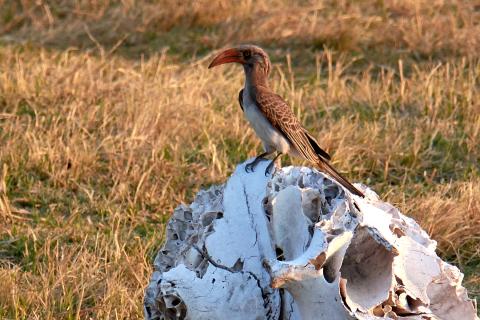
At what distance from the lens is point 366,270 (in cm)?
367

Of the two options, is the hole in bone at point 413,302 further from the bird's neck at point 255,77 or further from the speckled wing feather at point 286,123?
the bird's neck at point 255,77

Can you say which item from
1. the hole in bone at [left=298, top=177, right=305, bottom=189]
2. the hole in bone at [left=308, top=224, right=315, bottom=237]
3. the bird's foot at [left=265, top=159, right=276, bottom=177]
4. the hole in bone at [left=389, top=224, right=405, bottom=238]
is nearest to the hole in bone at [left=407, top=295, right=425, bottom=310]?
the hole in bone at [left=389, top=224, right=405, bottom=238]

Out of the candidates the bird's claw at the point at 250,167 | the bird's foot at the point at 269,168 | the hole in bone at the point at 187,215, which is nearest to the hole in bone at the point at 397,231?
the bird's foot at the point at 269,168

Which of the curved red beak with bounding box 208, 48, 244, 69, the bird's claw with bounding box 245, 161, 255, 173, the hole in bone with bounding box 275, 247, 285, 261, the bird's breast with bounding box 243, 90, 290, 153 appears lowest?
the bird's breast with bounding box 243, 90, 290, 153

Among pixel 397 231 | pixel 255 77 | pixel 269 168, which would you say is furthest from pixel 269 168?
pixel 255 77

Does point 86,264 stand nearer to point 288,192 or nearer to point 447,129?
point 288,192

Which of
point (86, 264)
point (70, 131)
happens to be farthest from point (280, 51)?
point (86, 264)

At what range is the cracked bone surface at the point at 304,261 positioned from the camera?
349 centimetres

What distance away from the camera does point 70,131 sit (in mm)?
6844

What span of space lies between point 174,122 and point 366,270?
354 cm

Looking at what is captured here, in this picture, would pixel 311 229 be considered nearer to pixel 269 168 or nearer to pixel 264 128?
pixel 269 168

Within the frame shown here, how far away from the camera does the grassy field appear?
545cm

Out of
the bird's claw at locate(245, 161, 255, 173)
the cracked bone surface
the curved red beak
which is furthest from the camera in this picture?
the curved red beak

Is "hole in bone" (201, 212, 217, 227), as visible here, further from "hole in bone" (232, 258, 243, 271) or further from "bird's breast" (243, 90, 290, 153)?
"bird's breast" (243, 90, 290, 153)
